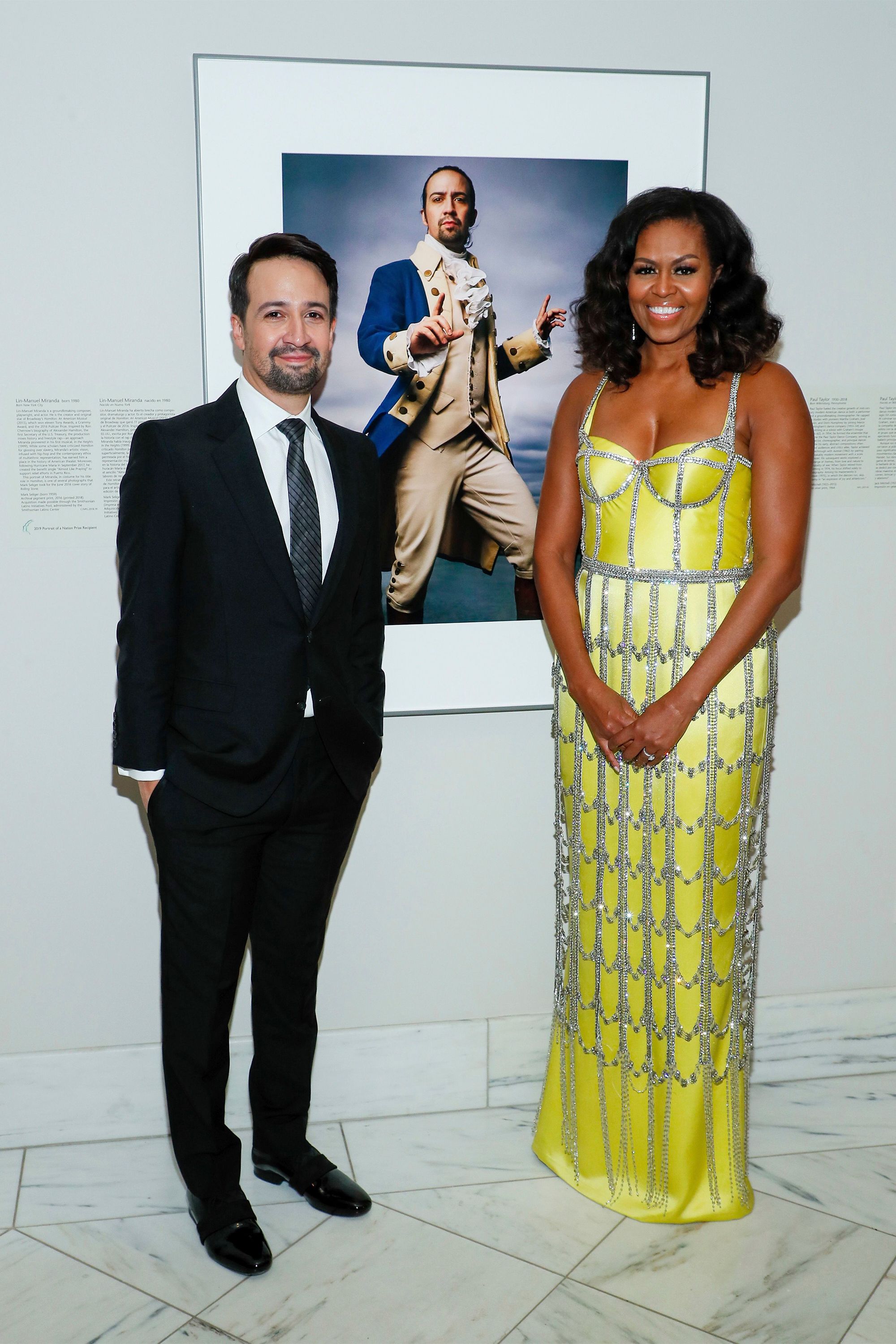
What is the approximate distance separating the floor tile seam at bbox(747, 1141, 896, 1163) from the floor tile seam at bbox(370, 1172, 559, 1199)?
507mm

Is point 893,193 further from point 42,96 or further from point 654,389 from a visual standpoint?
point 42,96

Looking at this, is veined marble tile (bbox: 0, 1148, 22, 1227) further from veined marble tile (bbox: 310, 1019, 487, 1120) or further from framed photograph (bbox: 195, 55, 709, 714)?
framed photograph (bbox: 195, 55, 709, 714)

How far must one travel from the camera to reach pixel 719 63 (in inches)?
108

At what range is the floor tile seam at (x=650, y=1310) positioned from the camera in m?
2.20

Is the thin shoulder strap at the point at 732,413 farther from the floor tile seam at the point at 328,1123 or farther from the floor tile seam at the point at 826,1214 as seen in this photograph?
the floor tile seam at the point at 328,1123

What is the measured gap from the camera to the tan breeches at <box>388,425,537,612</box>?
9.00ft

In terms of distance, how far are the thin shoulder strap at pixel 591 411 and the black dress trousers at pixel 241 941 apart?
2.81 ft

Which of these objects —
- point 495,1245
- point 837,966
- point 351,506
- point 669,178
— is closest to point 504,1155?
point 495,1245

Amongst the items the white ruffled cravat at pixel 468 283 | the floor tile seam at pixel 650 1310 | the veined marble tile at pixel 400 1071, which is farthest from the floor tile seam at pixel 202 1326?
the white ruffled cravat at pixel 468 283

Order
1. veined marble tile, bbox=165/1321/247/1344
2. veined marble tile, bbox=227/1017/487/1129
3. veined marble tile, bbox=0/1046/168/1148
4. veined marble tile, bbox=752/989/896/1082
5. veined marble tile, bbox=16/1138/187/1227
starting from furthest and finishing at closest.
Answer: veined marble tile, bbox=752/989/896/1082 → veined marble tile, bbox=227/1017/487/1129 → veined marble tile, bbox=0/1046/168/1148 → veined marble tile, bbox=16/1138/187/1227 → veined marble tile, bbox=165/1321/247/1344

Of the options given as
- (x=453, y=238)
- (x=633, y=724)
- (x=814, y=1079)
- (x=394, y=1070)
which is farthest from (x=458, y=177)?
(x=814, y=1079)

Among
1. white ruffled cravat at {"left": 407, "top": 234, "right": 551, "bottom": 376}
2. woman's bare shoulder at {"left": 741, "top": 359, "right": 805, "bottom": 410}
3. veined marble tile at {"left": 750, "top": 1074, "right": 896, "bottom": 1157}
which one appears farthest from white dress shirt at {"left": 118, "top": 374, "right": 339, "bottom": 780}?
veined marble tile at {"left": 750, "top": 1074, "right": 896, "bottom": 1157}

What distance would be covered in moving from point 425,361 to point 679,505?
2.44 feet

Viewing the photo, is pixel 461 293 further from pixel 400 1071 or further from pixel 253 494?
pixel 400 1071
